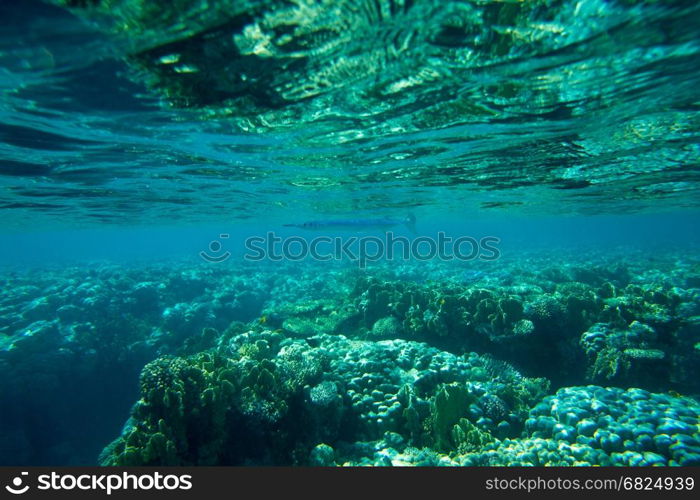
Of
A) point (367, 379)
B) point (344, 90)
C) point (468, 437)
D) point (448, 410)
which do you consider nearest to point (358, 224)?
point (344, 90)

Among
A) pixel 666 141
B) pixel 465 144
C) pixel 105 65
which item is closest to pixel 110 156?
pixel 105 65

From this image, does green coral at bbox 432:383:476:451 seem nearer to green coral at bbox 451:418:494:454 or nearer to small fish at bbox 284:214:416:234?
green coral at bbox 451:418:494:454

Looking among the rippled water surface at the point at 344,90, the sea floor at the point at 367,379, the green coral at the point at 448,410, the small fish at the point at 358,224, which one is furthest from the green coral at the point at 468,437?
the small fish at the point at 358,224

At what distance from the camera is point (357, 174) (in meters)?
17.3

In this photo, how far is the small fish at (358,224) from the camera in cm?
2045

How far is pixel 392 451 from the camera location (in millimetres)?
6070

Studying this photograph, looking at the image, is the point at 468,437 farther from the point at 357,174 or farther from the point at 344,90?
the point at 357,174

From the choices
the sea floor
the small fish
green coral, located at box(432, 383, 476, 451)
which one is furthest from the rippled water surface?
green coral, located at box(432, 383, 476, 451)

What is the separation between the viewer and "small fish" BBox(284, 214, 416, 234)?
67.1 feet

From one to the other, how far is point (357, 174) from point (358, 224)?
551cm

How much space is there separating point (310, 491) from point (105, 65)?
27.4 feet

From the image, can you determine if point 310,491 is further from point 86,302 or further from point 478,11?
point 86,302

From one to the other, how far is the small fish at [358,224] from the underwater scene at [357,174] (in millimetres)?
3685

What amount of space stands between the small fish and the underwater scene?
3685 millimetres
